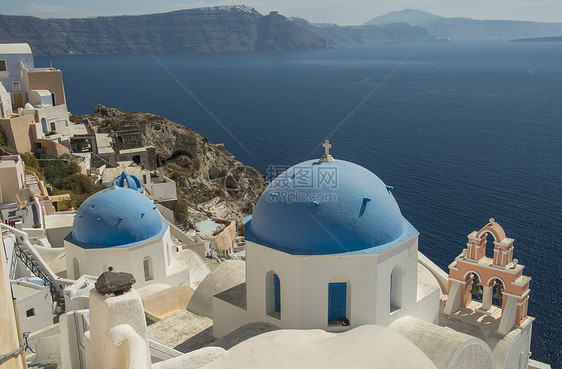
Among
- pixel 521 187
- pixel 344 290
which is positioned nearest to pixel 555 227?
pixel 521 187

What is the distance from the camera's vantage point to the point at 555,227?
4353 cm

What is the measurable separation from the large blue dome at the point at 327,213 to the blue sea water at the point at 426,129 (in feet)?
67.0

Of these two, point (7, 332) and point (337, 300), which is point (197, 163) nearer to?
point (337, 300)

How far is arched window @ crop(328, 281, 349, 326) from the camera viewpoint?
13.1 m

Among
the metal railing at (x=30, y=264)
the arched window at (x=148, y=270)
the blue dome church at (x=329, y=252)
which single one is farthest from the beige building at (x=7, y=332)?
the metal railing at (x=30, y=264)

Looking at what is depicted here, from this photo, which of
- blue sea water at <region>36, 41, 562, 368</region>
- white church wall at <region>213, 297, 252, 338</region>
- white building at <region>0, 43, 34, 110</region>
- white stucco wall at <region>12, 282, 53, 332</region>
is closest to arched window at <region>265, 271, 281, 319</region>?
white church wall at <region>213, 297, 252, 338</region>

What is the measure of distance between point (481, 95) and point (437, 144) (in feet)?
145

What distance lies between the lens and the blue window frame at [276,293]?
13711 millimetres

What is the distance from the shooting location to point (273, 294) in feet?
45.5

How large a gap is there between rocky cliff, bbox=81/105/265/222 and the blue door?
34.5 m

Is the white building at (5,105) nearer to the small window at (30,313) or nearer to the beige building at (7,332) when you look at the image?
the small window at (30,313)

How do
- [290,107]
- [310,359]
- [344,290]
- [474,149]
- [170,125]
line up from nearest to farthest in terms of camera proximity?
[310,359] < [344,290] < [170,125] < [474,149] < [290,107]

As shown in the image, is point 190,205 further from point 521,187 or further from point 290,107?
point 290,107

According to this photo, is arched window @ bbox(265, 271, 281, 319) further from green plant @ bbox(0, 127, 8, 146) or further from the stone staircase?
green plant @ bbox(0, 127, 8, 146)
